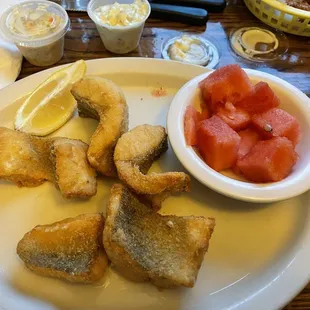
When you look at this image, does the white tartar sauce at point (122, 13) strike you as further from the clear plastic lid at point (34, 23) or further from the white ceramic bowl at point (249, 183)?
the white ceramic bowl at point (249, 183)

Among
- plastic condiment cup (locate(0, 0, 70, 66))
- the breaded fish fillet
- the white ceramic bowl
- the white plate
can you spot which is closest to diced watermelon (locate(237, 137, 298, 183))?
the white ceramic bowl

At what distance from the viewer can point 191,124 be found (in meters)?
1.29

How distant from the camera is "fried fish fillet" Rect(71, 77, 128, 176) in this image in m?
1.27

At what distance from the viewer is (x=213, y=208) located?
129cm

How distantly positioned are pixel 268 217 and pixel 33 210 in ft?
2.49

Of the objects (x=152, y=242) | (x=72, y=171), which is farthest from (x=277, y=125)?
(x=72, y=171)

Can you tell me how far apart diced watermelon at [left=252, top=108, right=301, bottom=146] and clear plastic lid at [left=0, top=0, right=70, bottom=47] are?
3.06 ft

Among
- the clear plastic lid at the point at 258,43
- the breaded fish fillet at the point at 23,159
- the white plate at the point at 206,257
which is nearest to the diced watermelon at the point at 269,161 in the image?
the white plate at the point at 206,257

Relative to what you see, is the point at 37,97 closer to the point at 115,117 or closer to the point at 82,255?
the point at 115,117

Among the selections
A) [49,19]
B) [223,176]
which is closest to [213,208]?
[223,176]

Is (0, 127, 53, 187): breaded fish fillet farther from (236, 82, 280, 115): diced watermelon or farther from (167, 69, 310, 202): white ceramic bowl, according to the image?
(236, 82, 280, 115): diced watermelon

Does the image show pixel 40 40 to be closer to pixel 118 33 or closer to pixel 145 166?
pixel 118 33

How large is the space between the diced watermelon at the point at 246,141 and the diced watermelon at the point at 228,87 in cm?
11

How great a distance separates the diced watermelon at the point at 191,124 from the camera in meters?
1.26
